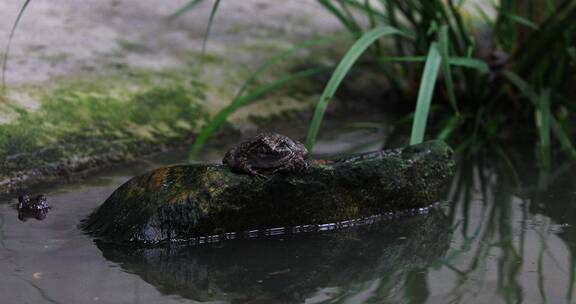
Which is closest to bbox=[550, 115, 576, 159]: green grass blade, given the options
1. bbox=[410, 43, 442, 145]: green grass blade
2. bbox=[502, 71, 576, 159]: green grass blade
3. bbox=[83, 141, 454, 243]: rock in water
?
bbox=[502, 71, 576, 159]: green grass blade

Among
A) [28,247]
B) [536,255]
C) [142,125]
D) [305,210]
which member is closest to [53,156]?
[142,125]

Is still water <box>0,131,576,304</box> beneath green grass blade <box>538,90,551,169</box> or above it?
beneath

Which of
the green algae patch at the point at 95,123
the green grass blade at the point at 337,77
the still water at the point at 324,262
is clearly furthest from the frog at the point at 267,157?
the green algae patch at the point at 95,123

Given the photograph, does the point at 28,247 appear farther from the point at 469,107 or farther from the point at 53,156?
the point at 469,107

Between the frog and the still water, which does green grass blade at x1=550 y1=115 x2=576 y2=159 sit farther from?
the frog

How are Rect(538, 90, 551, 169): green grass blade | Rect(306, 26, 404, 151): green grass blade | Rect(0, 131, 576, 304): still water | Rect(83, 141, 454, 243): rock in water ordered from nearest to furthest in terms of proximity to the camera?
Rect(0, 131, 576, 304): still water → Rect(83, 141, 454, 243): rock in water → Rect(306, 26, 404, 151): green grass blade → Rect(538, 90, 551, 169): green grass blade
